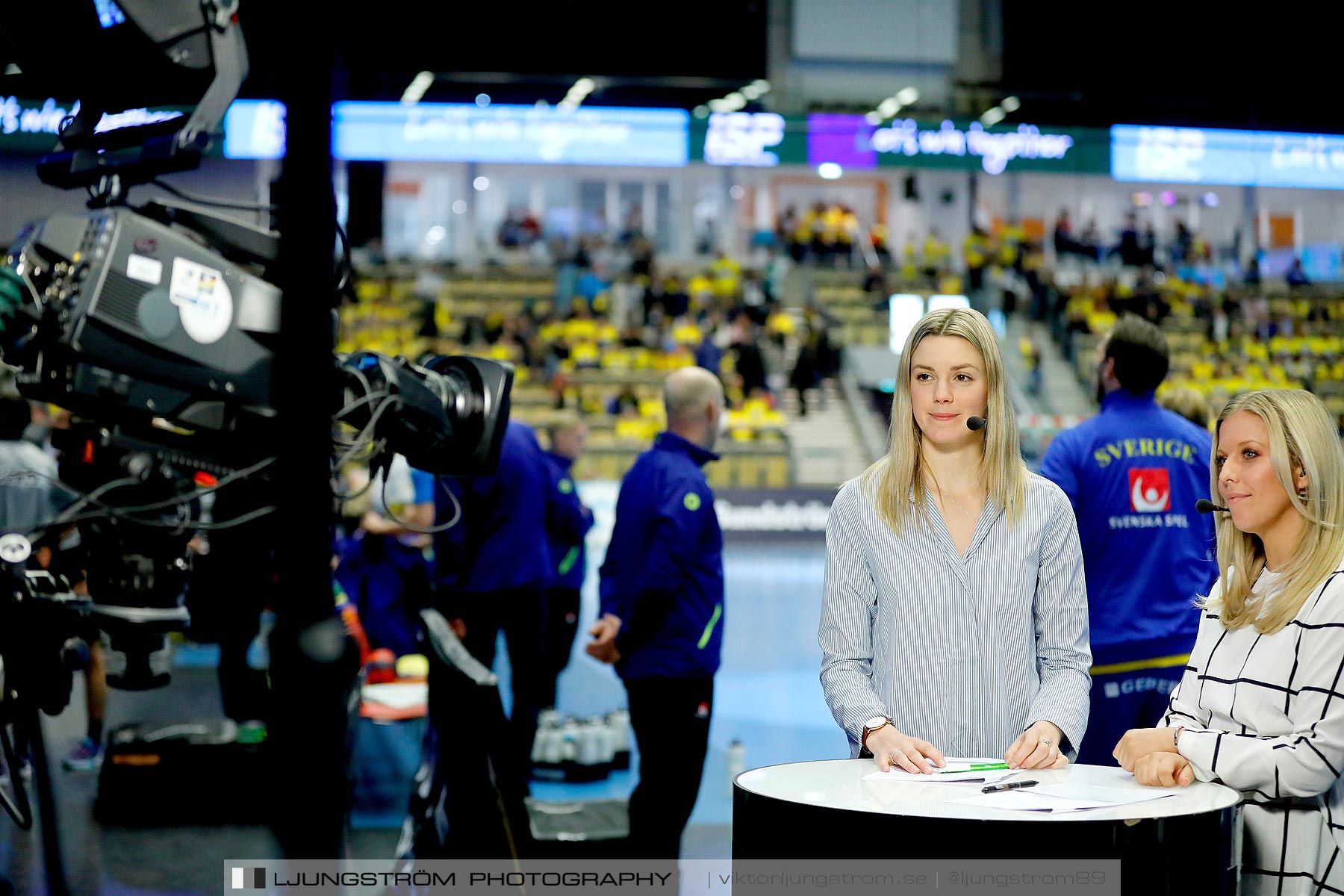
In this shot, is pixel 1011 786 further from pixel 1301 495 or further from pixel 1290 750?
pixel 1301 495

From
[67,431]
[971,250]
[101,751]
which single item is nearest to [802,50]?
[971,250]

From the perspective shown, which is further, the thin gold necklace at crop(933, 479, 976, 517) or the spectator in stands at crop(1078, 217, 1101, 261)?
the spectator in stands at crop(1078, 217, 1101, 261)

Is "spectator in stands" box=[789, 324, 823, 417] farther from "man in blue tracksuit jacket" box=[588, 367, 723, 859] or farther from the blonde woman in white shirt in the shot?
the blonde woman in white shirt

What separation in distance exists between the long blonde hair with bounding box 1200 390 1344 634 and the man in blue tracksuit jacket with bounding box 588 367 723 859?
5.34ft

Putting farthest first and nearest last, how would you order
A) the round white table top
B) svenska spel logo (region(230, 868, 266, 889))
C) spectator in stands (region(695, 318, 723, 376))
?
spectator in stands (region(695, 318, 723, 376)) → svenska spel logo (region(230, 868, 266, 889)) → the round white table top

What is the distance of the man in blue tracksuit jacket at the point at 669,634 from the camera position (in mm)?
3203

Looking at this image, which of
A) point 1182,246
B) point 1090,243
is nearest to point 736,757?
point 1090,243

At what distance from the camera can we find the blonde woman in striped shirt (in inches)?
74.6

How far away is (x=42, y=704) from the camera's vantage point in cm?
258

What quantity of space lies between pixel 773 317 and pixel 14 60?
59.3ft

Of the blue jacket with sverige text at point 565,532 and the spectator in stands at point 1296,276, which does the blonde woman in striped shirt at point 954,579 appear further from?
the spectator in stands at point 1296,276

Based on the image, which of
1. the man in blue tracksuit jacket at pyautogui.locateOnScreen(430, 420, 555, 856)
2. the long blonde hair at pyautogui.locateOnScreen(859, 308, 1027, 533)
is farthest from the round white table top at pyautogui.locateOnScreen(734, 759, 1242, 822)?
the man in blue tracksuit jacket at pyautogui.locateOnScreen(430, 420, 555, 856)

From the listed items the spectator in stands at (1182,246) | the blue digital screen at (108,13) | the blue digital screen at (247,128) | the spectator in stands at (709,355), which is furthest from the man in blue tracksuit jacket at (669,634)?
the spectator in stands at (1182,246)

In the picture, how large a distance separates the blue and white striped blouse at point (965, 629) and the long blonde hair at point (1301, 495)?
25 cm
